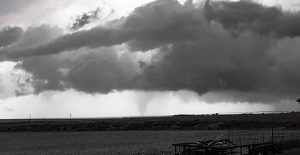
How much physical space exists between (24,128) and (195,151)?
15454cm

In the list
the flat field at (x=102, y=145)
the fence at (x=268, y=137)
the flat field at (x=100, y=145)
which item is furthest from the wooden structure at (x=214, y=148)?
the flat field at (x=100, y=145)

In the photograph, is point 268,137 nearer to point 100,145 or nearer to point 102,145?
point 102,145

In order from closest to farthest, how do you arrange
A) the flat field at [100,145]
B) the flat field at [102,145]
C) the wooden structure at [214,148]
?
the wooden structure at [214,148]
the flat field at [102,145]
the flat field at [100,145]

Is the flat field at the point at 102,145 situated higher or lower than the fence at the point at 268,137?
lower

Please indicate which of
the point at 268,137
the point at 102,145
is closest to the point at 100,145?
the point at 102,145

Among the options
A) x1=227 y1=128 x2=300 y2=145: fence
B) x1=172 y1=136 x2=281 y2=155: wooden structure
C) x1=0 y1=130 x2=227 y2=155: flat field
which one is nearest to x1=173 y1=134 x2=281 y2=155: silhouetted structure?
x1=172 y1=136 x2=281 y2=155: wooden structure

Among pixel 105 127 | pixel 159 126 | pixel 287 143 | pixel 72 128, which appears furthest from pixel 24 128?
pixel 287 143

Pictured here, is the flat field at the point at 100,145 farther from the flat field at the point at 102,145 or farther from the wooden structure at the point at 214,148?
the wooden structure at the point at 214,148

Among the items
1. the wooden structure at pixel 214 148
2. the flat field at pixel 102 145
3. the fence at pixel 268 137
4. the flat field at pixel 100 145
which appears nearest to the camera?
the wooden structure at pixel 214 148

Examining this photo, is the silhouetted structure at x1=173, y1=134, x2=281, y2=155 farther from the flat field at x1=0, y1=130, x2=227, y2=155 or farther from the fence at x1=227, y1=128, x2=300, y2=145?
the flat field at x1=0, y1=130, x2=227, y2=155

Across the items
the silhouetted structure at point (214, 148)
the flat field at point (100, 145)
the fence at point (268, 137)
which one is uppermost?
the silhouetted structure at point (214, 148)

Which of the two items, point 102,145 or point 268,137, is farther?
point 102,145

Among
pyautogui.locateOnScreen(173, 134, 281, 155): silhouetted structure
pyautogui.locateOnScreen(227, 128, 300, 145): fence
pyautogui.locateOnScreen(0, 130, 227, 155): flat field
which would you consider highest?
pyautogui.locateOnScreen(173, 134, 281, 155): silhouetted structure

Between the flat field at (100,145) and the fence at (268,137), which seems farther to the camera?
the flat field at (100,145)
